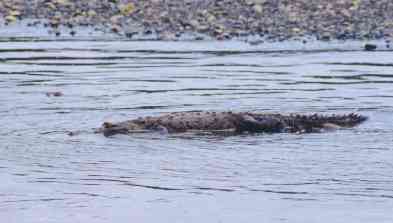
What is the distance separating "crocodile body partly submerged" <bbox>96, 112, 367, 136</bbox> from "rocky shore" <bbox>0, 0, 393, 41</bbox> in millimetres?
13046

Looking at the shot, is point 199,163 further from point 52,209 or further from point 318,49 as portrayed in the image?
point 318,49

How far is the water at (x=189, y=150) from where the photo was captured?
40.1 feet

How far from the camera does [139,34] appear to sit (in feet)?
101

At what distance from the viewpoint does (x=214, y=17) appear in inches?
1271

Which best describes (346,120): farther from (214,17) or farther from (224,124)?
(214,17)

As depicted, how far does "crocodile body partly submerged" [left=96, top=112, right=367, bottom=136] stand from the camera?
53.2ft

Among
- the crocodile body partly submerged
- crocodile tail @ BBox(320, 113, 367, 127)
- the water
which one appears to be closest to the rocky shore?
the water

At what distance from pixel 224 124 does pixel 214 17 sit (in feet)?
52.7

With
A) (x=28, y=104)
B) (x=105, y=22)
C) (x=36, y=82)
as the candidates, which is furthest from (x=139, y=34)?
(x=28, y=104)

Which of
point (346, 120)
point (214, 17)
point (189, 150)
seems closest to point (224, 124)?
point (189, 150)

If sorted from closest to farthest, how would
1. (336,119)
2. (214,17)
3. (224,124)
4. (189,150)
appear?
(189,150)
(224,124)
(336,119)
(214,17)

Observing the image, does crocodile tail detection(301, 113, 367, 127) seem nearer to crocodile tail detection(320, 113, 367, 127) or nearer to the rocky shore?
crocodile tail detection(320, 113, 367, 127)

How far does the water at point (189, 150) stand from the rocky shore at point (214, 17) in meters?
5.27

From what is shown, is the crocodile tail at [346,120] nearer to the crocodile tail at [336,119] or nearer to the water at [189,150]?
the crocodile tail at [336,119]
